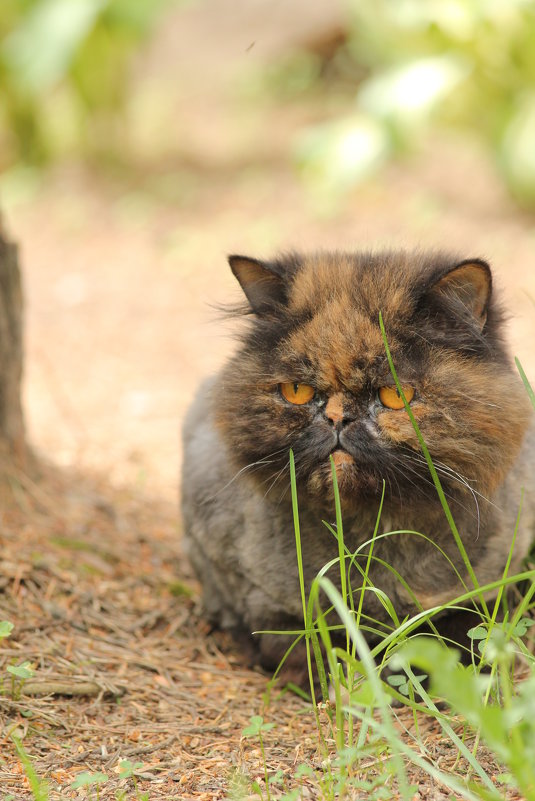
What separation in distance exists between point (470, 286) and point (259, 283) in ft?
2.14

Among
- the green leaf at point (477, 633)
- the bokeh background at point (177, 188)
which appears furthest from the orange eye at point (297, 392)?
the bokeh background at point (177, 188)

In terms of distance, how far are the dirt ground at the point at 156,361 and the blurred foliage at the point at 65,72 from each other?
1.54ft

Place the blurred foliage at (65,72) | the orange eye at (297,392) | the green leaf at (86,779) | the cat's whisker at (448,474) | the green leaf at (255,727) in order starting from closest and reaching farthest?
the green leaf at (86,779)
the green leaf at (255,727)
the cat's whisker at (448,474)
the orange eye at (297,392)
the blurred foliage at (65,72)

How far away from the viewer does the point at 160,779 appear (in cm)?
221

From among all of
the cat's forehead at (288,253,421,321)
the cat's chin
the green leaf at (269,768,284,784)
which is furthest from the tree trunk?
the green leaf at (269,768,284,784)

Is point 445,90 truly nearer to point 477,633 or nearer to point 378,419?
point 378,419

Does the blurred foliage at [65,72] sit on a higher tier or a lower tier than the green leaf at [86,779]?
higher

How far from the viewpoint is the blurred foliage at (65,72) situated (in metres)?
7.62

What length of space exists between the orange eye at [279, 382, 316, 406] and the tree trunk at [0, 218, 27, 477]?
170cm

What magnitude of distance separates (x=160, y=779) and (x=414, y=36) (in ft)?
22.6

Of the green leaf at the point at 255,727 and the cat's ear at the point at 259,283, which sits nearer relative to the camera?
the green leaf at the point at 255,727

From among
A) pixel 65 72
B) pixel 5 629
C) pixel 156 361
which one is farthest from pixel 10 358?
pixel 65 72

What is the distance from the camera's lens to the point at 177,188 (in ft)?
30.0

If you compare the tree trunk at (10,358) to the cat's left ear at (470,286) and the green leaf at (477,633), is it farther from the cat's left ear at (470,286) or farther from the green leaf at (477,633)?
the green leaf at (477,633)
